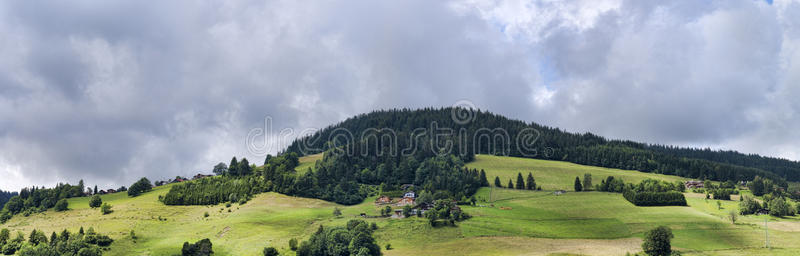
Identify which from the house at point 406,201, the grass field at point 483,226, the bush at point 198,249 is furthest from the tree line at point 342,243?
the house at point 406,201

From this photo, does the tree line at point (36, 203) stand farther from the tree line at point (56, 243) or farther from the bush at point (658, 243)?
the bush at point (658, 243)

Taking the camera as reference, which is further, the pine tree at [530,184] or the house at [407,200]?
the pine tree at [530,184]

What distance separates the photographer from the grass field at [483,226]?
118 metres

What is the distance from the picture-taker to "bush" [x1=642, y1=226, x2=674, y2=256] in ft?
363

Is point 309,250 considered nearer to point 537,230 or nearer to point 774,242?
point 537,230

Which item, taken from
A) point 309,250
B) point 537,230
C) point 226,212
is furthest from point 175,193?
point 537,230

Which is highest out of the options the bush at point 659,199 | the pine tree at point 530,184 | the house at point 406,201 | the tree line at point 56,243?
the pine tree at point 530,184

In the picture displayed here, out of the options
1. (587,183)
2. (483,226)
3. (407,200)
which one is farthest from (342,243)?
(587,183)

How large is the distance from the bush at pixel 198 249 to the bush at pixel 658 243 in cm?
9239

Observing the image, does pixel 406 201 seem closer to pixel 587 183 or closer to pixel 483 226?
pixel 483 226

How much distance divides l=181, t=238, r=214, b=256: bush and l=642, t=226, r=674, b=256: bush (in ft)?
303

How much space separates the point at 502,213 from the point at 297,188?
73.0 m

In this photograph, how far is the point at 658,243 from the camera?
11056 cm

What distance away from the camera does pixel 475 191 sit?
7323 inches
